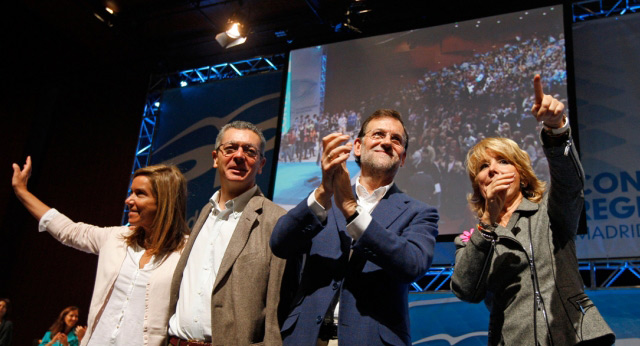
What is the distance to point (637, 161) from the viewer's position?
5.07 m

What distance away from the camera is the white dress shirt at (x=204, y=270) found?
225cm

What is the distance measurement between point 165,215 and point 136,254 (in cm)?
25

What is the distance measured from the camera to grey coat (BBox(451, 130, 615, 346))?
69.7 inches

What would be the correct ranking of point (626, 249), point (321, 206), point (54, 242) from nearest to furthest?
1. point (321, 206)
2. point (626, 249)
3. point (54, 242)

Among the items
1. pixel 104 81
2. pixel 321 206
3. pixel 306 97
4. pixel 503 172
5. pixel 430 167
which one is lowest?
pixel 321 206

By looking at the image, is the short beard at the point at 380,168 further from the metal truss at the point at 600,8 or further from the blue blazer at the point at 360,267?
the metal truss at the point at 600,8

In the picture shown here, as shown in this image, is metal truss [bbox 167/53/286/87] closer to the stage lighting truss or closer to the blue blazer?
the stage lighting truss

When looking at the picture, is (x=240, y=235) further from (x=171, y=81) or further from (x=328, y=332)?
(x=171, y=81)

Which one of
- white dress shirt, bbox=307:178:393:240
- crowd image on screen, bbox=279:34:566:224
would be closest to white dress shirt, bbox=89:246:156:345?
white dress shirt, bbox=307:178:393:240

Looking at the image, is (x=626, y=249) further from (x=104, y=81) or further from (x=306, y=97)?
(x=104, y=81)

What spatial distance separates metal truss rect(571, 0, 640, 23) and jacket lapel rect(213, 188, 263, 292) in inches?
200

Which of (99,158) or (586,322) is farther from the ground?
(99,158)

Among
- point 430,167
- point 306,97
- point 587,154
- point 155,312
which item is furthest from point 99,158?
point 587,154

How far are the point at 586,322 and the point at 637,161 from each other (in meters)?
4.06
